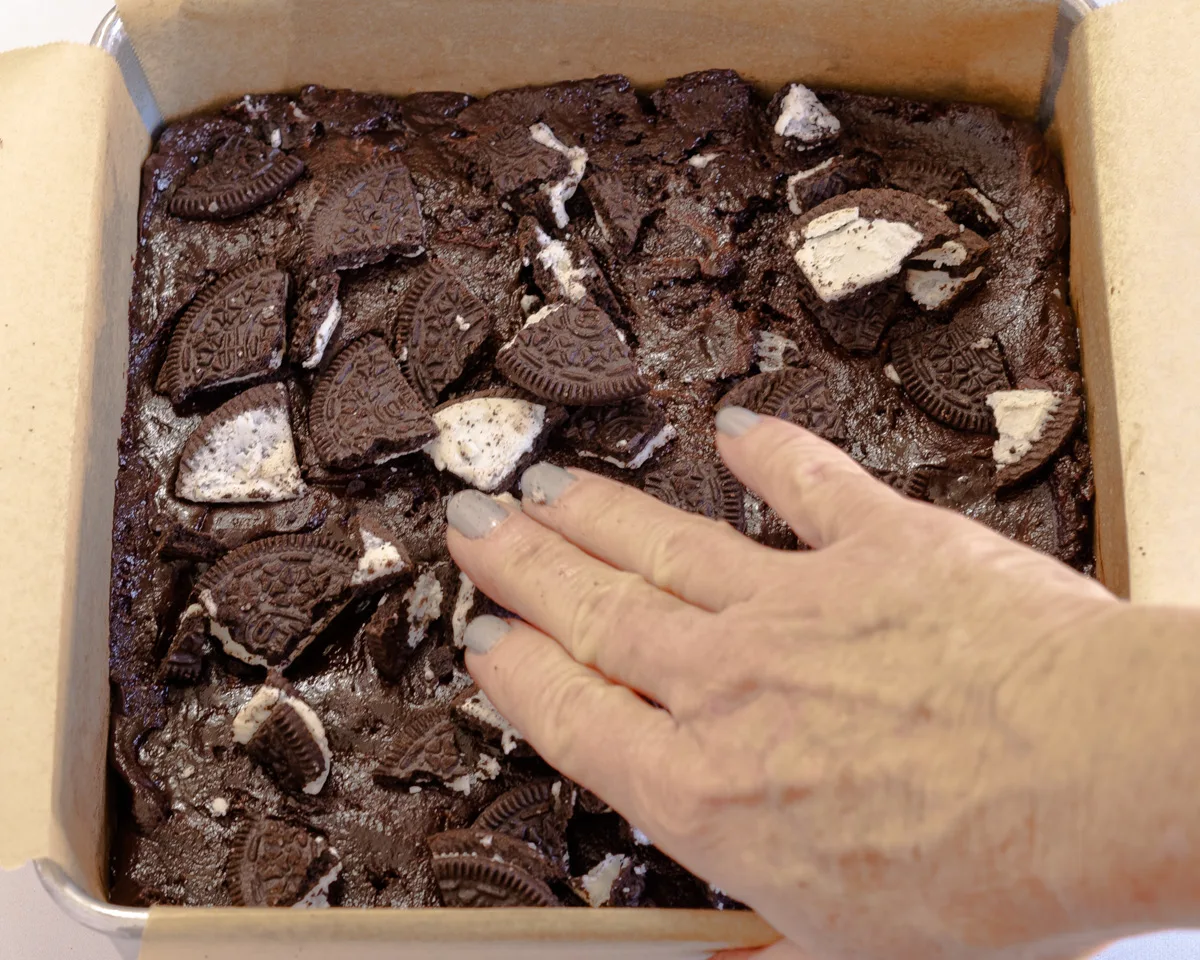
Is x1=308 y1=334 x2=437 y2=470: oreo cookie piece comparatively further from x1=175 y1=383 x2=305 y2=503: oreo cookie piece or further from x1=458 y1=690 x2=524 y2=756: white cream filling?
x1=458 y1=690 x2=524 y2=756: white cream filling

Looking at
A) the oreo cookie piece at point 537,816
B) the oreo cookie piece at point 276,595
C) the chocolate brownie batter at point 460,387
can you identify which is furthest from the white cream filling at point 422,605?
the oreo cookie piece at point 537,816

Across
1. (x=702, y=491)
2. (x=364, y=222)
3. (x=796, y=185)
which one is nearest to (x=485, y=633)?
(x=702, y=491)

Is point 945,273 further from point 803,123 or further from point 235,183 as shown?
point 235,183

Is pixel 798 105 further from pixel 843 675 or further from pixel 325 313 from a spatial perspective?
pixel 843 675

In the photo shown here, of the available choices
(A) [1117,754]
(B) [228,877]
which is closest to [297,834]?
(B) [228,877]

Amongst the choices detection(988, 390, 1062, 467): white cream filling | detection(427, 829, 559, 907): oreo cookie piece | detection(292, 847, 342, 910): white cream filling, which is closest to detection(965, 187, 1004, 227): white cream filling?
detection(988, 390, 1062, 467): white cream filling

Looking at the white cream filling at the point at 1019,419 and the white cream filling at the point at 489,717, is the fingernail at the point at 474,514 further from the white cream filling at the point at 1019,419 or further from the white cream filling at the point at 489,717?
the white cream filling at the point at 1019,419
